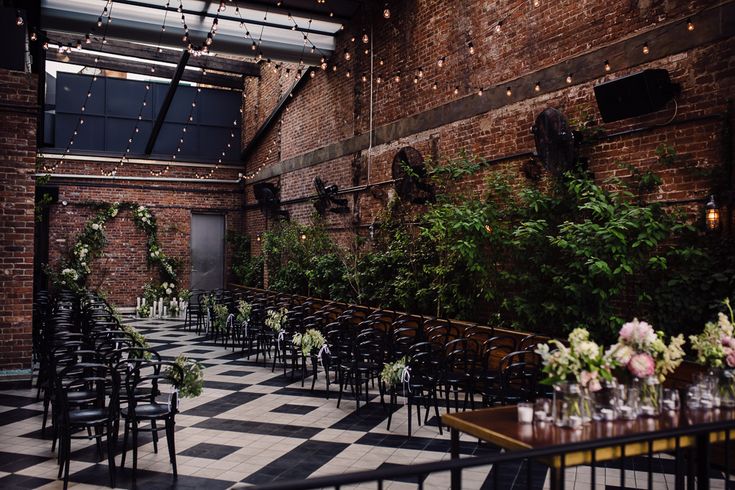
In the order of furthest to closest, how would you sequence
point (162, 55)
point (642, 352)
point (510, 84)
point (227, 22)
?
point (162, 55), point (227, 22), point (510, 84), point (642, 352)

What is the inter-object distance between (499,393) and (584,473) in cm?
94

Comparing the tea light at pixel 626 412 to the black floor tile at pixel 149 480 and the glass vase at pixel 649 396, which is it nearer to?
the glass vase at pixel 649 396

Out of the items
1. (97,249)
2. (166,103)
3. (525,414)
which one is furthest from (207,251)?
(525,414)

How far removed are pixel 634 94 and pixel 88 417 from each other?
5582 mm

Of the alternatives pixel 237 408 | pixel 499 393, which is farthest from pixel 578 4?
pixel 237 408

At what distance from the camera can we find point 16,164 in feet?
25.0

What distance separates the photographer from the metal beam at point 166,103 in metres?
14.6

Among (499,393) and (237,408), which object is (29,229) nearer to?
(237,408)

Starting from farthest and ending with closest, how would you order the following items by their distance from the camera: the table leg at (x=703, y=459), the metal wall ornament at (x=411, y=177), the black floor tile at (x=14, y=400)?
1. the metal wall ornament at (x=411, y=177)
2. the black floor tile at (x=14, y=400)
3. the table leg at (x=703, y=459)

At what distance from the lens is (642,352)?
3.38 metres

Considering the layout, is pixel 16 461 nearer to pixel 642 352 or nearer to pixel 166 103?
pixel 642 352

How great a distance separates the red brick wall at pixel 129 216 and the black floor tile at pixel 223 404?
10.5 m

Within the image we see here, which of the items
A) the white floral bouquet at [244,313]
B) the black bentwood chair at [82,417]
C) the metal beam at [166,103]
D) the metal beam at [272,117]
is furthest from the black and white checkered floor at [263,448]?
the metal beam at [166,103]

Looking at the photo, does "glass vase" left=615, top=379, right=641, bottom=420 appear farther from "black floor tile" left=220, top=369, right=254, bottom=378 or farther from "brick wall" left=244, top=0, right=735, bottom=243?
"black floor tile" left=220, top=369, right=254, bottom=378
